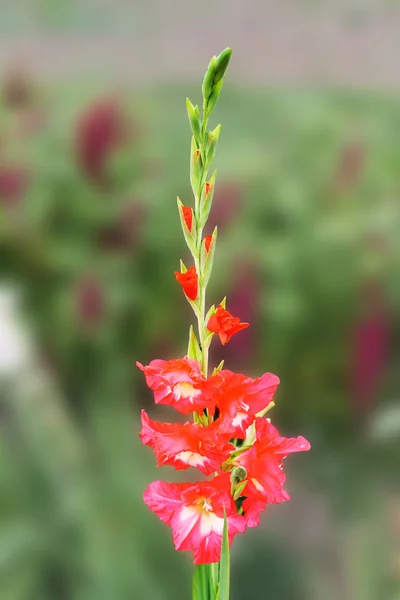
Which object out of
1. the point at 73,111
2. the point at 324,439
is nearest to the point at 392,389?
the point at 324,439

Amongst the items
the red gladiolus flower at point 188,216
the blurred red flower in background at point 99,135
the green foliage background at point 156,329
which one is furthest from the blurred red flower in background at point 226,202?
the red gladiolus flower at point 188,216

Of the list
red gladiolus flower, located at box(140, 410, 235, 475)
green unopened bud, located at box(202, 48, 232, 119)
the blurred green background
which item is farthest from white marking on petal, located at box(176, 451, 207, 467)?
Result: the blurred green background

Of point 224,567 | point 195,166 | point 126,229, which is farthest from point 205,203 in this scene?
point 126,229

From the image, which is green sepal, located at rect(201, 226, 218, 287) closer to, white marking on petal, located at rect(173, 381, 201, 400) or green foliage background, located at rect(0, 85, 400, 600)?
white marking on petal, located at rect(173, 381, 201, 400)

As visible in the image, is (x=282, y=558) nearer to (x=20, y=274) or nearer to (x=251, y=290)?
(x=251, y=290)

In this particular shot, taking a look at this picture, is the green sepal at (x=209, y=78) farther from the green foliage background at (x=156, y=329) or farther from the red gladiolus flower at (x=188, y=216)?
the green foliage background at (x=156, y=329)

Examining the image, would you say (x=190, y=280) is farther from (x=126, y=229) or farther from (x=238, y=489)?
(x=126, y=229)

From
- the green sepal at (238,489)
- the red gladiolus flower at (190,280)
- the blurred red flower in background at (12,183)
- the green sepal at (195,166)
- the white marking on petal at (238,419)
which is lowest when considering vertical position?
the green sepal at (238,489)
